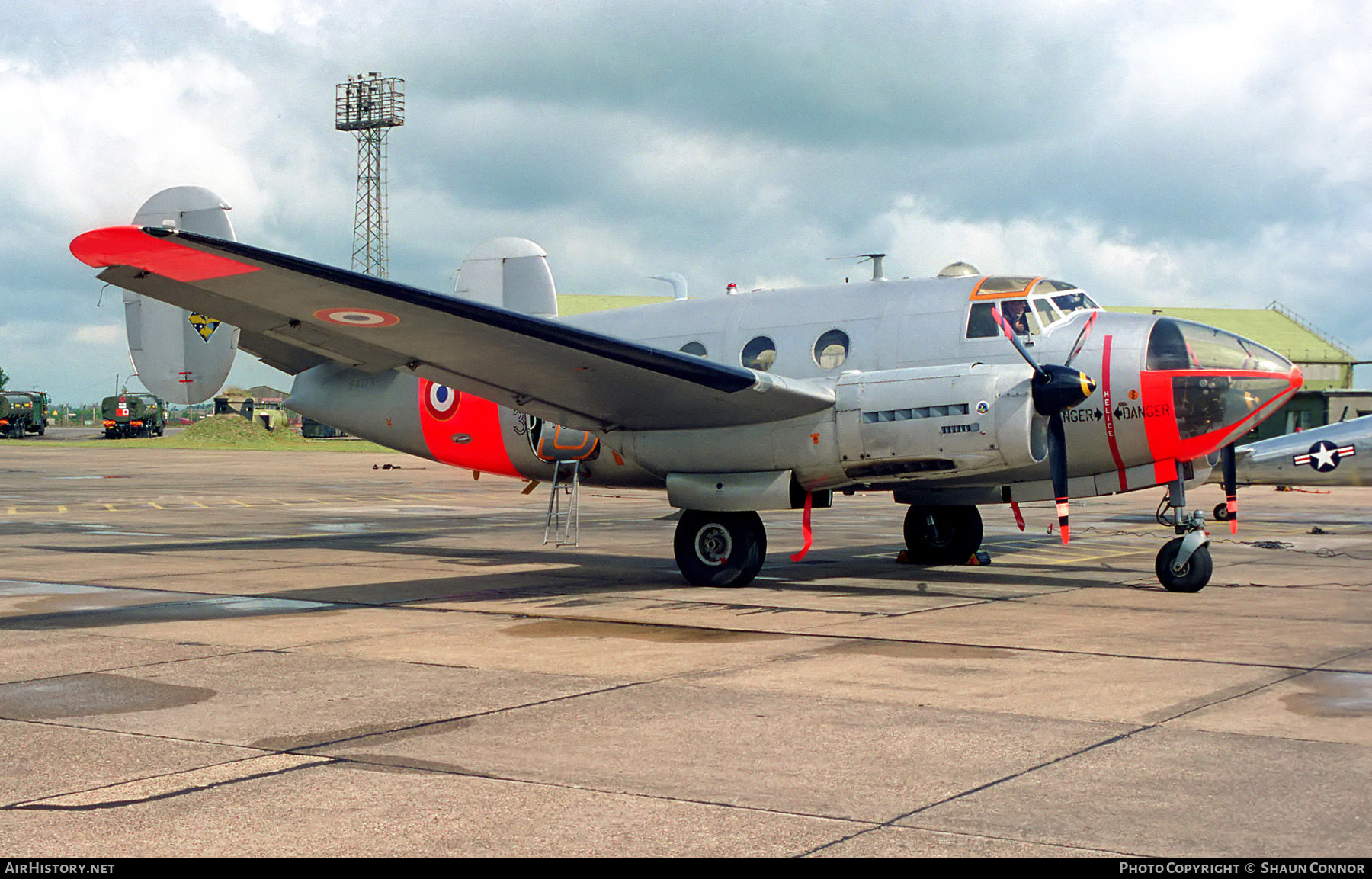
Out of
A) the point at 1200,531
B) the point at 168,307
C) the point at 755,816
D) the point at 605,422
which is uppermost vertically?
the point at 168,307

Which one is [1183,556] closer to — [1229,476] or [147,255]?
[1229,476]

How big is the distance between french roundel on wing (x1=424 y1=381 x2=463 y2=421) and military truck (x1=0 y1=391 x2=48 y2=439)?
84617 mm

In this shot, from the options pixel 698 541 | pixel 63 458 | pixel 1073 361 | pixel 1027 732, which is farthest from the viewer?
pixel 63 458

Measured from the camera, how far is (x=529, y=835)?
497cm

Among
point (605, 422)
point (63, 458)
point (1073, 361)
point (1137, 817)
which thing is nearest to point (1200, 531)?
point (1073, 361)

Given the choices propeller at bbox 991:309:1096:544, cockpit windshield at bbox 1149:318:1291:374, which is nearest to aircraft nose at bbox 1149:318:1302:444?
cockpit windshield at bbox 1149:318:1291:374

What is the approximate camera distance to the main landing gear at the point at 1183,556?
1348cm

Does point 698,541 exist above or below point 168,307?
below

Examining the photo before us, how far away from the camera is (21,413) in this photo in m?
90.4

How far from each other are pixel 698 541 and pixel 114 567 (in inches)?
313

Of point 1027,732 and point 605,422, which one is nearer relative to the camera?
point 1027,732

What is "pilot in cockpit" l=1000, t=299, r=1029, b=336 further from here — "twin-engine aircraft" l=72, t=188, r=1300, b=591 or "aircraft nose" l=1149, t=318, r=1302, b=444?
"aircraft nose" l=1149, t=318, r=1302, b=444

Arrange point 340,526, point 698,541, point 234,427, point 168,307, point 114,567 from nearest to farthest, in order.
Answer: point 698,541, point 114,567, point 168,307, point 340,526, point 234,427
